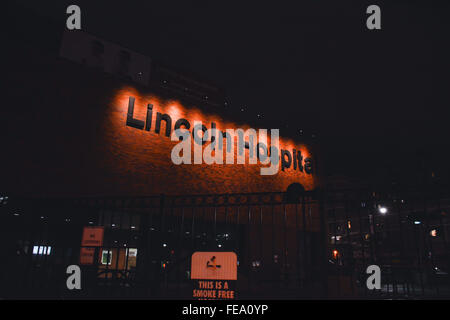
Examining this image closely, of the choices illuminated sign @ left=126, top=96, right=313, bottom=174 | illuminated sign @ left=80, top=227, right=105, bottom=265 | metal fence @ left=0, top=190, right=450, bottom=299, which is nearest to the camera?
metal fence @ left=0, top=190, right=450, bottom=299

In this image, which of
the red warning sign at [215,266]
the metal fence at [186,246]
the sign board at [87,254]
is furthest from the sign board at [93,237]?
the red warning sign at [215,266]

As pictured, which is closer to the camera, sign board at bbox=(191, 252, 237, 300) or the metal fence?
sign board at bbox=(191, 252, 237, 300)

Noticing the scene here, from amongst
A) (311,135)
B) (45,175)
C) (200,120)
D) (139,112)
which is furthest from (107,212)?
(311,135)

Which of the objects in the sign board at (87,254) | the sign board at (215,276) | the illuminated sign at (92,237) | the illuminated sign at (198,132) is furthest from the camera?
the illuminated sign at (198,132)

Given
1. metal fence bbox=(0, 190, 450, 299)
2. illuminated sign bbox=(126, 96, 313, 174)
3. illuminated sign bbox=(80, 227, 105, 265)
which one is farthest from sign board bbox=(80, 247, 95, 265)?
illuminated sign bbox=(126, 96, 313, 174)

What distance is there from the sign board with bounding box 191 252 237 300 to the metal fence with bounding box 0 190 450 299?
0.33m

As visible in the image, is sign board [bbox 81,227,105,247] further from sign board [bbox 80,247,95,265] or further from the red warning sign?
the red warning sign

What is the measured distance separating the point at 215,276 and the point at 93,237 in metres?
2.91

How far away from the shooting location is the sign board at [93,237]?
5785mm

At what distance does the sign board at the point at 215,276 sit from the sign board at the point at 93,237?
245cm

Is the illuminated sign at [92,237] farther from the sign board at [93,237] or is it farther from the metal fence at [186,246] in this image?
the metal fence at [186,246]

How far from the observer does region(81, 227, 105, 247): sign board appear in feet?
19.0
